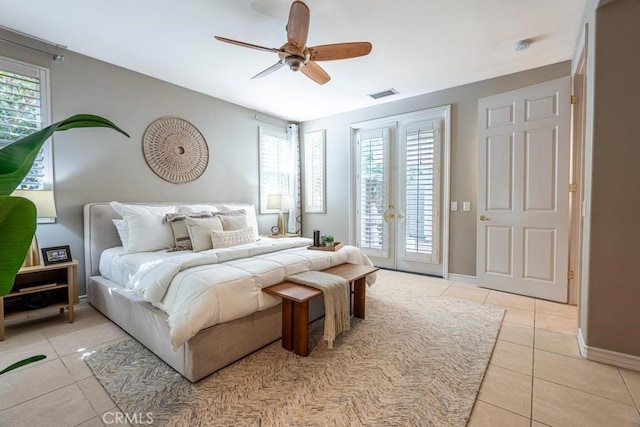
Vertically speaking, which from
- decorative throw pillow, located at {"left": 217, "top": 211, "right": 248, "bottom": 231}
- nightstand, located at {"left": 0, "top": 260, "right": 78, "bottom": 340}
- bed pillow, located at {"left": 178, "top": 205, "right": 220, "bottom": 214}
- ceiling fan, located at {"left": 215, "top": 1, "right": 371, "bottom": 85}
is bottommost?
nightstand, located at {"left": 0, "top": 260, "right": 78, "bottom": 340}

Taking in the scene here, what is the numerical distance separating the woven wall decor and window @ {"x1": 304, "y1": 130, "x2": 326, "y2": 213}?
1.94 m

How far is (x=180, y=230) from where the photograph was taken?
3100 millimetres

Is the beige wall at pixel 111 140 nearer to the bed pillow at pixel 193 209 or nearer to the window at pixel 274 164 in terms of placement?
the bed pillow at pixel 193 209

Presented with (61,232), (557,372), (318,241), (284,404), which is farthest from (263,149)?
(557,372)

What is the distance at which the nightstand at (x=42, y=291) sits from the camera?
249 cm

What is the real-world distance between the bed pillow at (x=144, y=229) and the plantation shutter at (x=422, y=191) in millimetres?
3309

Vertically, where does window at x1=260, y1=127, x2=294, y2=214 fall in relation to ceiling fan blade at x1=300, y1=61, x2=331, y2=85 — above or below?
below

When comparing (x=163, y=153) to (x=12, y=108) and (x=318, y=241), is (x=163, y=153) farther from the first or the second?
(x=318, y=241)

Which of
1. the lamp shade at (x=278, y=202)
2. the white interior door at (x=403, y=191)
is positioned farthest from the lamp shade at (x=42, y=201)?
the white interior door at (x=403, y=191)

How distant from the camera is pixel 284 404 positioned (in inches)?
63.5

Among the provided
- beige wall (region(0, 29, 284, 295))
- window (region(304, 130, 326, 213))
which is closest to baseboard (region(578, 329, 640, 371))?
window (region(304, 130, 326, 213))

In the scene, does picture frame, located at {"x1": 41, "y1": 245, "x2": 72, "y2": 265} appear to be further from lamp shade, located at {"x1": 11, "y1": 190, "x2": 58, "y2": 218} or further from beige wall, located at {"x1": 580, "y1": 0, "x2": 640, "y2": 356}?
beige wall, located at {"x1": 580, "y1": 0, "x2": 640, "y2": 356}

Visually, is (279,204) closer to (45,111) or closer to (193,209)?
(193,209)

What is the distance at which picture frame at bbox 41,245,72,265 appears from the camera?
2.64 m
